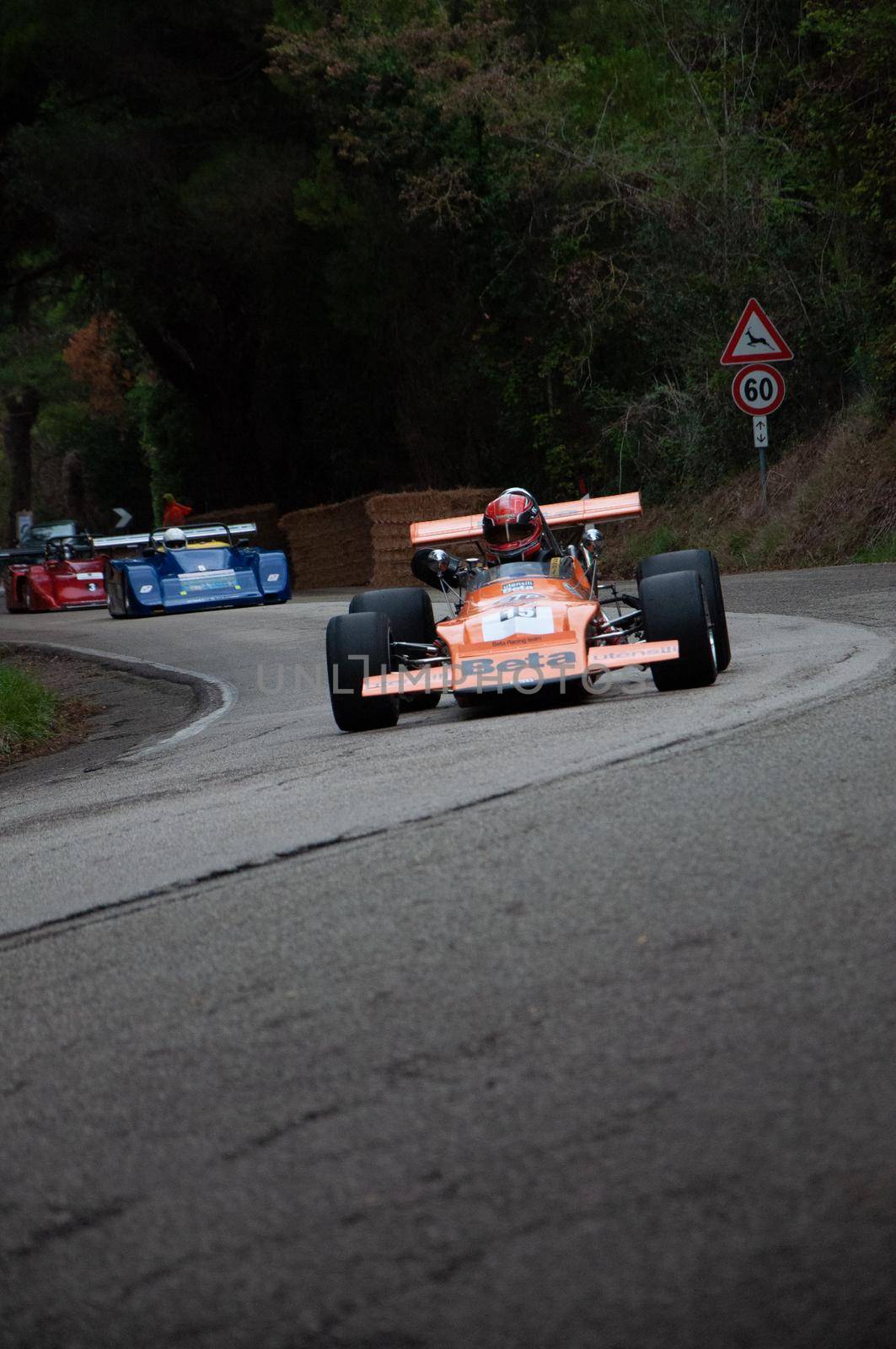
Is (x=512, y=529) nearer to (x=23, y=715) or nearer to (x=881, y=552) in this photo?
(x=23, y=715)

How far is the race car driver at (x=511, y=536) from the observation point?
9.87m

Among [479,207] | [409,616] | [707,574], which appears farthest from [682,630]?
[479,207]

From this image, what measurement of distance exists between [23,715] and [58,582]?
17989 millimetres

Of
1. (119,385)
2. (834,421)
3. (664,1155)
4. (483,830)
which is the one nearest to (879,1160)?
(664,1155)

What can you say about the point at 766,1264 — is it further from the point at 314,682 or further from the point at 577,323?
the point at 577,323

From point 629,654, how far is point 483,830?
3.30m

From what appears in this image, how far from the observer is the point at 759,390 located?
69.5 feet

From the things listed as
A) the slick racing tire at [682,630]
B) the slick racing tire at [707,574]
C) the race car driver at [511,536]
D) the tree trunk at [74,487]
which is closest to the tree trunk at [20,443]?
the tree trunk at [74,487]

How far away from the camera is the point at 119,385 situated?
61562mm

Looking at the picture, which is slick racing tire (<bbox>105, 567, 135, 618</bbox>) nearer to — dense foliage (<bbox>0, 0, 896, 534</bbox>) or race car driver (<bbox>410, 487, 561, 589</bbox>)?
dense foliage (<bbox>0, 0, 896, 534</bbox>)

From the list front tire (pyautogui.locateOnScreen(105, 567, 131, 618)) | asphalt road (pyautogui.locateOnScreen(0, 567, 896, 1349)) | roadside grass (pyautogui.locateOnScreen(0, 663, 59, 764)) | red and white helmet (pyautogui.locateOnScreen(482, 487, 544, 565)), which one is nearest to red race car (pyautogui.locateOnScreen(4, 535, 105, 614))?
front tire (pyautogui.locateOnScreen(105, 567, 131, 618))

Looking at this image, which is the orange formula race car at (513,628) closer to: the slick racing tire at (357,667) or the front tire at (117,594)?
the slick racing tire at (357,667)

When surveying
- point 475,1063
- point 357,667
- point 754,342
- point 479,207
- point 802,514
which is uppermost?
point 479,207

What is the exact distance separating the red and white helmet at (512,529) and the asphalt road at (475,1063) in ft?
11.4
